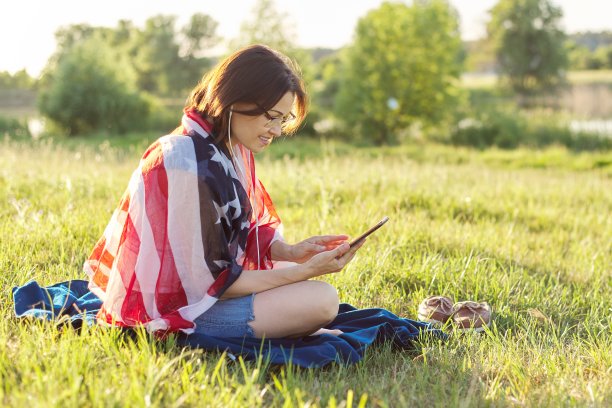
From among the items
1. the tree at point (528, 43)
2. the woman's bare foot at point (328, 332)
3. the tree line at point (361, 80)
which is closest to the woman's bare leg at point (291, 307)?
the woman's bare foot at point (328, 332)

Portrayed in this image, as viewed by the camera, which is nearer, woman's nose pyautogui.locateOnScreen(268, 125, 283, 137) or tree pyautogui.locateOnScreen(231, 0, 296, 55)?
woman's nose pyautogui.locateOnScreen(268, 125, 283, 137)

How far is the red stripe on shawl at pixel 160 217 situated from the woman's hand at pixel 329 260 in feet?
1.79

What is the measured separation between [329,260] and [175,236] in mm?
634

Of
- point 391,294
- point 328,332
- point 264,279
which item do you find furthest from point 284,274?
point 391,294

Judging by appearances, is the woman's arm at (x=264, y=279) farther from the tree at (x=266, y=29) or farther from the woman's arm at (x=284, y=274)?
the tree at (x=266, y=29)

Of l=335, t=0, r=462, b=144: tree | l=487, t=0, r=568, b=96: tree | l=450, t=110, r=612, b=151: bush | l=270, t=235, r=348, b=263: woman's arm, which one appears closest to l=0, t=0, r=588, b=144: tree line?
l=335, t=0, r=462, b=144: tree

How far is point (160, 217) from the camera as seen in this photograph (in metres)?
2.82

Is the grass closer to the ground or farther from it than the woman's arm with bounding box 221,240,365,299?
closer to the ground

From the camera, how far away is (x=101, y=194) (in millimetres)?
6535

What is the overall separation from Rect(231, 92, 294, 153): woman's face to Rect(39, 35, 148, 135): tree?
25.8 meters

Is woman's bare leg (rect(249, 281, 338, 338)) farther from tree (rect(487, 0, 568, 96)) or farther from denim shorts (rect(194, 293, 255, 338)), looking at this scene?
tree (rect(487, 0, 568, 96))

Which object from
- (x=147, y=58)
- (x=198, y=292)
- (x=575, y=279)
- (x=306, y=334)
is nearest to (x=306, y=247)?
(x=306, y=334)

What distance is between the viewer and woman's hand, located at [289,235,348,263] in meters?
3.29

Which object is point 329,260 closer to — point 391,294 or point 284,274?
point 284,274
